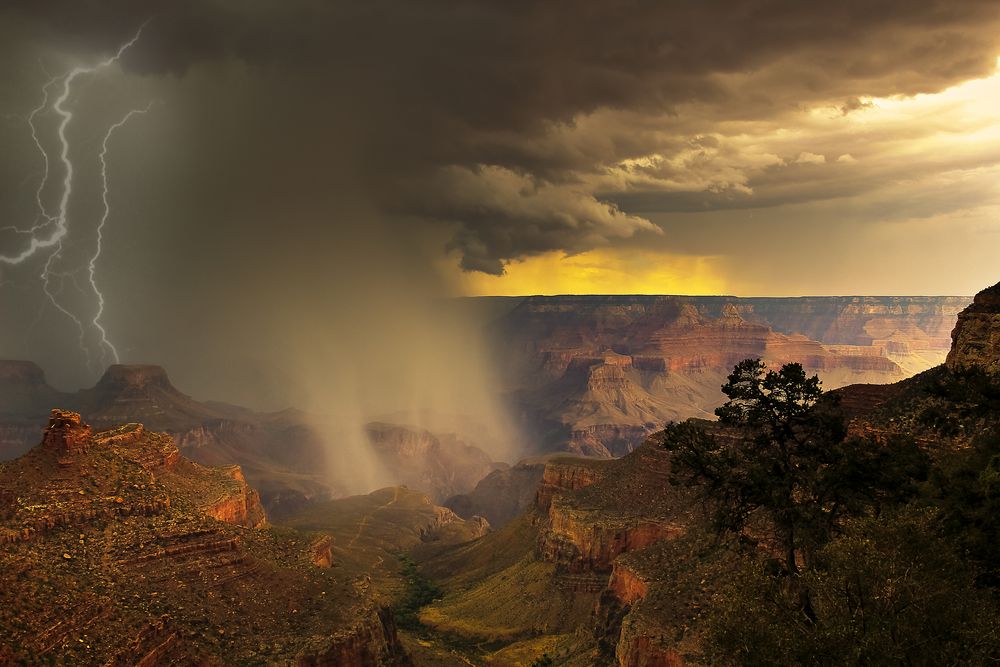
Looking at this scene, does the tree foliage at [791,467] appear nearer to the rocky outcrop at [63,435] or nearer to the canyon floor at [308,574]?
the canyon floor at [308,574]

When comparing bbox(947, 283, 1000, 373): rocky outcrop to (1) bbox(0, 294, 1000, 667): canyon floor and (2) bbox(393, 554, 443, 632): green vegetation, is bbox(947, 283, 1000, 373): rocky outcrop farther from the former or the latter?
(2) bbox(393, 554, 443, 632): green vegetation

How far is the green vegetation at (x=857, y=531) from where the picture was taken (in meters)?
26.4

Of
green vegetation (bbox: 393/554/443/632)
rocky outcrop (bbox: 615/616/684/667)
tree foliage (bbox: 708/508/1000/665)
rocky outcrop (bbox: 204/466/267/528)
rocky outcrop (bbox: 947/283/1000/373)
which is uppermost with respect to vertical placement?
rocky outcrop (bbox: 947/283/1000/373)

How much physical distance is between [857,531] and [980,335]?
36.6 m

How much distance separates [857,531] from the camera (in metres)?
32.0

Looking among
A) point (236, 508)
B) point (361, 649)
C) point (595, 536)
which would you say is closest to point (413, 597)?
point (236, 508)

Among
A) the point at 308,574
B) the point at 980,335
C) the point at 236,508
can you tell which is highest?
the point at 980,335

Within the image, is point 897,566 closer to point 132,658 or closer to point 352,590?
point 132,658

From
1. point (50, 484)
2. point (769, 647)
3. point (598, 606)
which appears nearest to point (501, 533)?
point (598, 606)

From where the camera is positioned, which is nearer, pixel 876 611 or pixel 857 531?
pixel 876 611

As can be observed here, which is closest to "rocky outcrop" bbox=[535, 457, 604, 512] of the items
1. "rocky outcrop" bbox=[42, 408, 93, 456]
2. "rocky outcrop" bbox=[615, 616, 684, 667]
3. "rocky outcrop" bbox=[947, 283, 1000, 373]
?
"rocky outcrop" bbox=[615, 616, 684, 667]

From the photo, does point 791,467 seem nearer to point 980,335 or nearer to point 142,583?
point 980,335

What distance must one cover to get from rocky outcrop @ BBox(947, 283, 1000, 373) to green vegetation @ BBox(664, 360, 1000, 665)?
513 cm

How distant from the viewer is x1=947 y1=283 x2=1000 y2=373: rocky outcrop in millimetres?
55406
